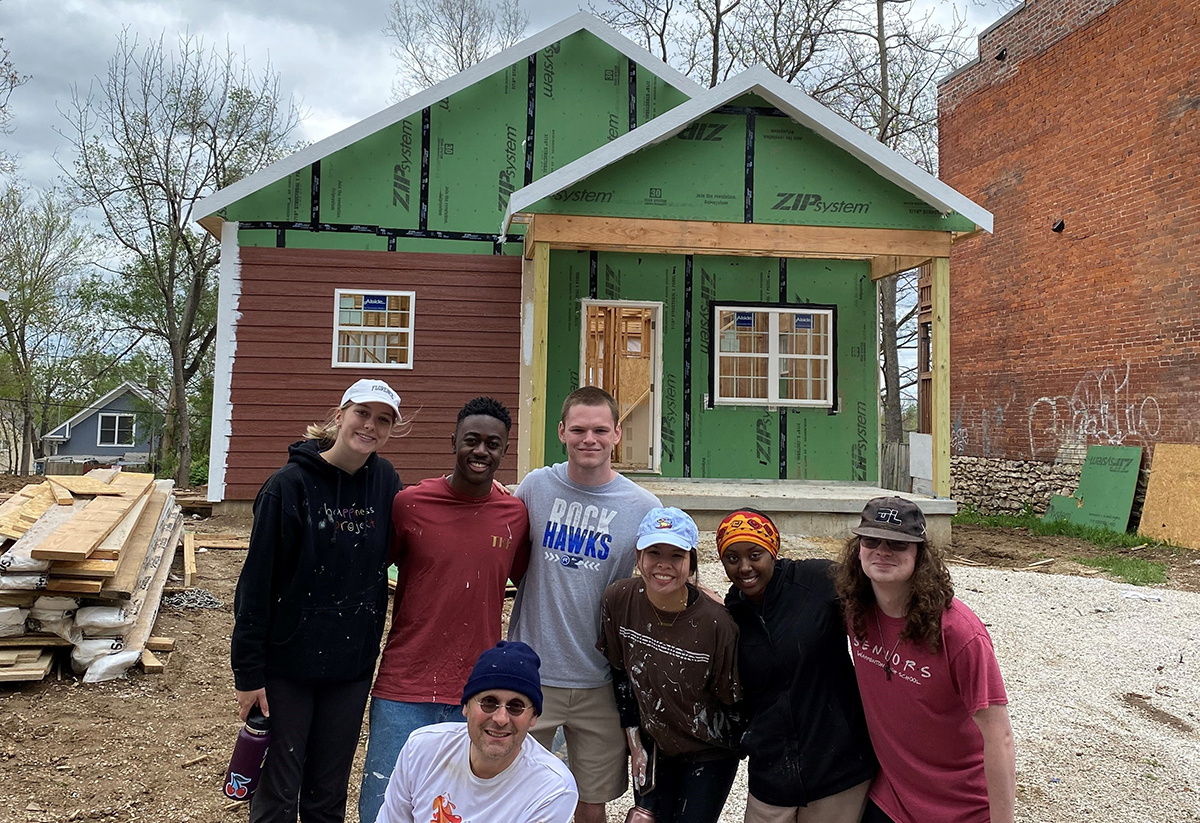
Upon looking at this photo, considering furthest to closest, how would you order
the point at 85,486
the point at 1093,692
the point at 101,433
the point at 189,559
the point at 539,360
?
the point at 101,433
the point at 539,360
the point at 189,559
the point at 85,486
the point at 1093,692

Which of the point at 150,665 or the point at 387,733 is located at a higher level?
the point at 387,733

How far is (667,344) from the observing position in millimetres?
11125

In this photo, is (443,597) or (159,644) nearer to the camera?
(443,597)

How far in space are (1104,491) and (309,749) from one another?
13.5 meters

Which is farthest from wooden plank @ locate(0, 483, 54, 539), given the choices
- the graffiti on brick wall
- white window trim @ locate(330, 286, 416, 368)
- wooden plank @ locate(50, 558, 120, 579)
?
the graffiti on brick wall

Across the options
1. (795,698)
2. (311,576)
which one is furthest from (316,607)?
(795,698)

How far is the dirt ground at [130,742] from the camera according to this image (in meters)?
3.76

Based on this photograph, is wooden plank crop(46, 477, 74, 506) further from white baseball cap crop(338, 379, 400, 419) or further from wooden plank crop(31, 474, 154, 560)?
white baseball cap crop(338, 379, 400, 419)

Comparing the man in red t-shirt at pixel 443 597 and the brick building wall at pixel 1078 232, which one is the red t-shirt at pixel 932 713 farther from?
the brick building wall at pixel 1078 232

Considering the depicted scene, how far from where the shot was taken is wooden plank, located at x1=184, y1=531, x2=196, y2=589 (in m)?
7.48

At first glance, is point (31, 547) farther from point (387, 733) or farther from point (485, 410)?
point (485, 410)

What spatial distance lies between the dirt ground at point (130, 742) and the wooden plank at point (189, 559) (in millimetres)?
1058

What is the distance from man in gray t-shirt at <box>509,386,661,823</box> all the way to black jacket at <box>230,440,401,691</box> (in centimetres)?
57

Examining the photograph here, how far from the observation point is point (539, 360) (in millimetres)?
9164
